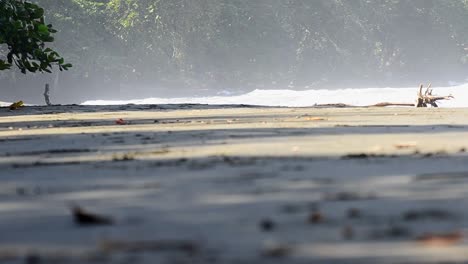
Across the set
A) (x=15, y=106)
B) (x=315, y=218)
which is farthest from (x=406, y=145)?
(x=15, y=106)

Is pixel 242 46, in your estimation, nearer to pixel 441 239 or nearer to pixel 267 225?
pixel 267 225

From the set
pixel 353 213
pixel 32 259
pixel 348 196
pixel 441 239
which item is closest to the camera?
pixel 32 259

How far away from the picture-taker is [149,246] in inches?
147

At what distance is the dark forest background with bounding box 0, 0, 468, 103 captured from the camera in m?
82.6

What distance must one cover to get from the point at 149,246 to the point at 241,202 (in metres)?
1.20

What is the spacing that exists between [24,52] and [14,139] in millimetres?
9995

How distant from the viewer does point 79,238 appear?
3969mm

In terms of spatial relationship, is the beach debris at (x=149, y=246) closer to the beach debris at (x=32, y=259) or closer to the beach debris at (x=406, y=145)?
the beach debris at (x=32, y=259)

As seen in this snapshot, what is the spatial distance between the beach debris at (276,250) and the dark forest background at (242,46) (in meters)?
70.8

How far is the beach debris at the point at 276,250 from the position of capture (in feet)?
11.5

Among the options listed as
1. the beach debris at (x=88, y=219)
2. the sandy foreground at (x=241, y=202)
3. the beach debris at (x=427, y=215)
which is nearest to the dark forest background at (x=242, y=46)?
the sandy foreground at (x=241, y=202)

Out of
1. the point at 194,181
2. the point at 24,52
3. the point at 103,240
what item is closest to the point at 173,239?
the point at 103,240

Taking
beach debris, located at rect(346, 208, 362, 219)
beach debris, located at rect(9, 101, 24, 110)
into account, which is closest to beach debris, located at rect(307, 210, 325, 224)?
beach debris, located at rect(346, 208, 362, 219)

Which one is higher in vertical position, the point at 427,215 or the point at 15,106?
the point at 427,215
